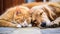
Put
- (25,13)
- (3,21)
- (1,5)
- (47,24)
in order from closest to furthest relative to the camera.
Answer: (47,24) < (3,21) < (25,13) < (1,5)

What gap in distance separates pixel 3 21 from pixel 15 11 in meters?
0.25

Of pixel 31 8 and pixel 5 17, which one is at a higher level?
pixel 31 8

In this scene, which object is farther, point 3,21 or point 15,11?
point 15,11

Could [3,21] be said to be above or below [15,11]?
below

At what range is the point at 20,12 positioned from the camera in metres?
1.92

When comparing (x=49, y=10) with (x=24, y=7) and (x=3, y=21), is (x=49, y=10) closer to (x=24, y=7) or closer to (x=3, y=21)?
(x=24, y=7)

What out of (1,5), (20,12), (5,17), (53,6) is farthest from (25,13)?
(1,5)

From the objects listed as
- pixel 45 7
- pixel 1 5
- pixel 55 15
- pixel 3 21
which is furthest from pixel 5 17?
pixel 1 5

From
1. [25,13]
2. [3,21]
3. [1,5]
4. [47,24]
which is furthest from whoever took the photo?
[1,5]

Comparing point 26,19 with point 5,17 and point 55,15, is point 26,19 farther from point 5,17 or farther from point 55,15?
point 55,15

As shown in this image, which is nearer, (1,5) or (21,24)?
(21,24)

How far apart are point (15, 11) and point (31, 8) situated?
0.82 feet

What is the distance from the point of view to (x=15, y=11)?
6.25ft

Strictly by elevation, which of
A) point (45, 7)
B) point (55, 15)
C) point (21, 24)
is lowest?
point (21, 24)
